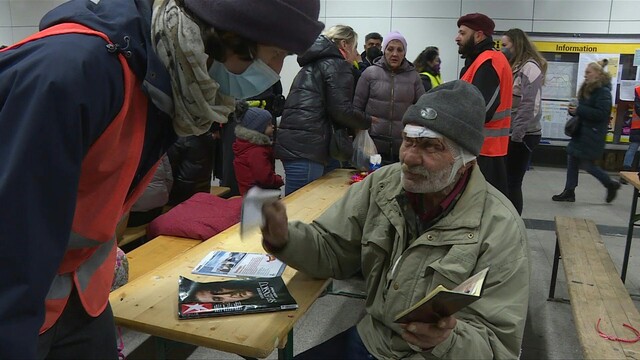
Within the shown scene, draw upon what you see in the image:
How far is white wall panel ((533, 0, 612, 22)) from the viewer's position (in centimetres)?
810

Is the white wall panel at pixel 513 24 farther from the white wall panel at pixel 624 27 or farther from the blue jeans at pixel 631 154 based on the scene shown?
the blue jeans at pixel 631 154

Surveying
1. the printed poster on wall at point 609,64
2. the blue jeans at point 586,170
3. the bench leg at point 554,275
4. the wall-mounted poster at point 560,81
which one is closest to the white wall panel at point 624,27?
the printed poster on wall at point 609,64

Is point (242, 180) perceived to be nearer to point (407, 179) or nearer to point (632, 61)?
point (407, 179)

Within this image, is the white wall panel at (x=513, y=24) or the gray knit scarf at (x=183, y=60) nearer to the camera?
the gray knit scarf at (x=183, y=60)

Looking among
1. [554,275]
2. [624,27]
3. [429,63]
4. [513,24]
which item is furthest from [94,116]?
[624,27]

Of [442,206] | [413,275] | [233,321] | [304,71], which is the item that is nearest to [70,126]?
[233,321]

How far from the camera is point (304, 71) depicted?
11.8 feet

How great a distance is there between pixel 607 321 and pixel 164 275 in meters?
1.87

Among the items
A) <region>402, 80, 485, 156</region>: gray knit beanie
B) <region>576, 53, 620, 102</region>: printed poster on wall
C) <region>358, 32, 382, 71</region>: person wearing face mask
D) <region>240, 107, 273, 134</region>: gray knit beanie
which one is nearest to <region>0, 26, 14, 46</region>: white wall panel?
<region>358, 32, 382, 71</region>: person wearing face mask

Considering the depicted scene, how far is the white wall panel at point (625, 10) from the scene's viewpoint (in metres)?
7.98

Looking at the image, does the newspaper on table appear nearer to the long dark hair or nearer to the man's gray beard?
the man's gray beard

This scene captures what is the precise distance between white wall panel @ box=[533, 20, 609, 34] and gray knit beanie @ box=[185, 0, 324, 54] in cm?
832

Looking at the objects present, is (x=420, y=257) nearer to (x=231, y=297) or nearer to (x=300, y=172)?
(x=231, y=297)

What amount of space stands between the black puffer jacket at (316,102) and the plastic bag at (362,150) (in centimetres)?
26
